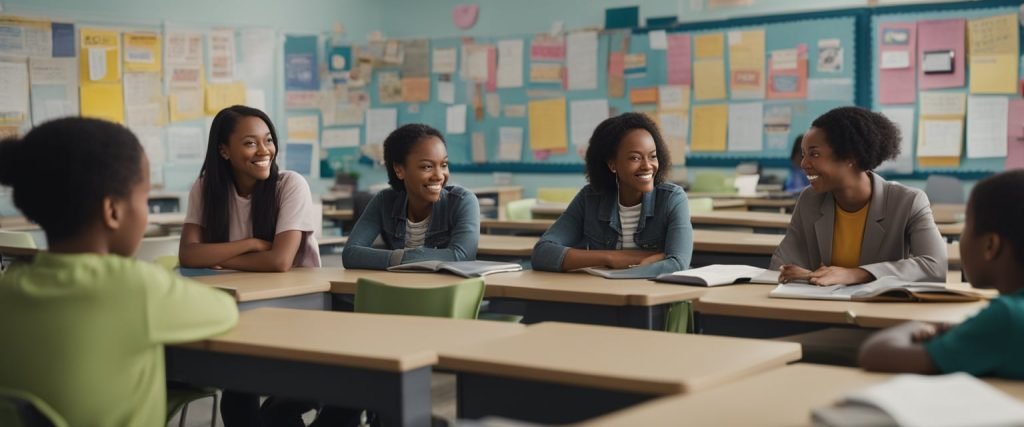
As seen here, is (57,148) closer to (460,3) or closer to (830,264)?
(830,264)

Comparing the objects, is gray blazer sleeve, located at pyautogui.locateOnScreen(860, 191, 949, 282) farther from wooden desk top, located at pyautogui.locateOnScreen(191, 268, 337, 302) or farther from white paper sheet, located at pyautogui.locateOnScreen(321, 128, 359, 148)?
white paper sheet, located at pyautogui.locateOnScreen(321, 128, 359, 148)

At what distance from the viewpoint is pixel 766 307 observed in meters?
2.79

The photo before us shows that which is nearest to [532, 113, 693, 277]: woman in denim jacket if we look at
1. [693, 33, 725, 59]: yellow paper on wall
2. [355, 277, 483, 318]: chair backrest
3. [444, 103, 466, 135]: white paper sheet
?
[355, 277, 483, 318]: chair backrest

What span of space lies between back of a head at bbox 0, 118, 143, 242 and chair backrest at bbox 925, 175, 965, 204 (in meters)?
6.21

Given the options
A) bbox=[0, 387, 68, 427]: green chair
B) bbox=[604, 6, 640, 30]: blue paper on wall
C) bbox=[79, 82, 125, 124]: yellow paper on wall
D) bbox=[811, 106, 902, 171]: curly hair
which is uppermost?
bbox=[604, 6, 640, 30]: blue paper on wall

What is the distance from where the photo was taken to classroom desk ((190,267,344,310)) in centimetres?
329

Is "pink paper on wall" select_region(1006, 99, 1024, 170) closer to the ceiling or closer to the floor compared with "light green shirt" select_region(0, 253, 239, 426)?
closer to the ceiling

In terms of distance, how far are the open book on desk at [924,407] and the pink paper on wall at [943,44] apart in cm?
681

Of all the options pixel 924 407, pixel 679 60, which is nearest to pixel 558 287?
pixel 924 407

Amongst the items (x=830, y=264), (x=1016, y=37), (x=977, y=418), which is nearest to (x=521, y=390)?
(x=977, y=418)

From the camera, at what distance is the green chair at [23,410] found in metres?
2.01

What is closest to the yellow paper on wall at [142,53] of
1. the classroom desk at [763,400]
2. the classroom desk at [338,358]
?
the classroom desk at [338,358]

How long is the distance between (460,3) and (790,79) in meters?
3.19

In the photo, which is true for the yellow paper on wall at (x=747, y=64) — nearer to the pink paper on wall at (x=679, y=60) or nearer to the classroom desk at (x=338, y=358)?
the pink paper on wall at (x=679, y=60)
